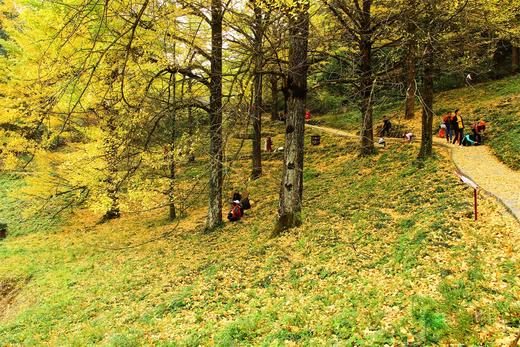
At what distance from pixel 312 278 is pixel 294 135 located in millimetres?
3698

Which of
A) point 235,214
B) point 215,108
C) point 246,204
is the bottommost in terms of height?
point 235,214

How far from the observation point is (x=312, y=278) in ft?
23.1

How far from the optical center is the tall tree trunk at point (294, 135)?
868 centimetres

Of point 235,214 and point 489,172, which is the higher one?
point 489,172

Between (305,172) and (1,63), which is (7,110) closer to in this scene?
(1,63)

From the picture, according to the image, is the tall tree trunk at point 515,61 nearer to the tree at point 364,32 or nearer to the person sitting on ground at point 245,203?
the tree at point 364,32

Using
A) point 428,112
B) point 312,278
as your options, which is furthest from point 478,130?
point 312,278

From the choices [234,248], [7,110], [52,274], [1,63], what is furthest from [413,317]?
[1,63]

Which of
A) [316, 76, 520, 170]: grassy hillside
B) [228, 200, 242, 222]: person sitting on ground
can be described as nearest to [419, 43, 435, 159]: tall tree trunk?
[316, 76, 520, 170]: grassy hillside

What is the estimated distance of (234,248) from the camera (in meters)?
10.2

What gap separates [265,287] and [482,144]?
12.3 m

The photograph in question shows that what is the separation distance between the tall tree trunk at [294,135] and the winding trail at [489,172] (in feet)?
15.6

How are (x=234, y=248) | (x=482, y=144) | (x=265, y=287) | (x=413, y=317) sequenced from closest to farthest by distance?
(x=413, y=317), (x=265, y=287), (x=234, y=248), (x=482, y=144)

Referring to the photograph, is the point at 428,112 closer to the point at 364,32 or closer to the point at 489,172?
the point at 489,172
